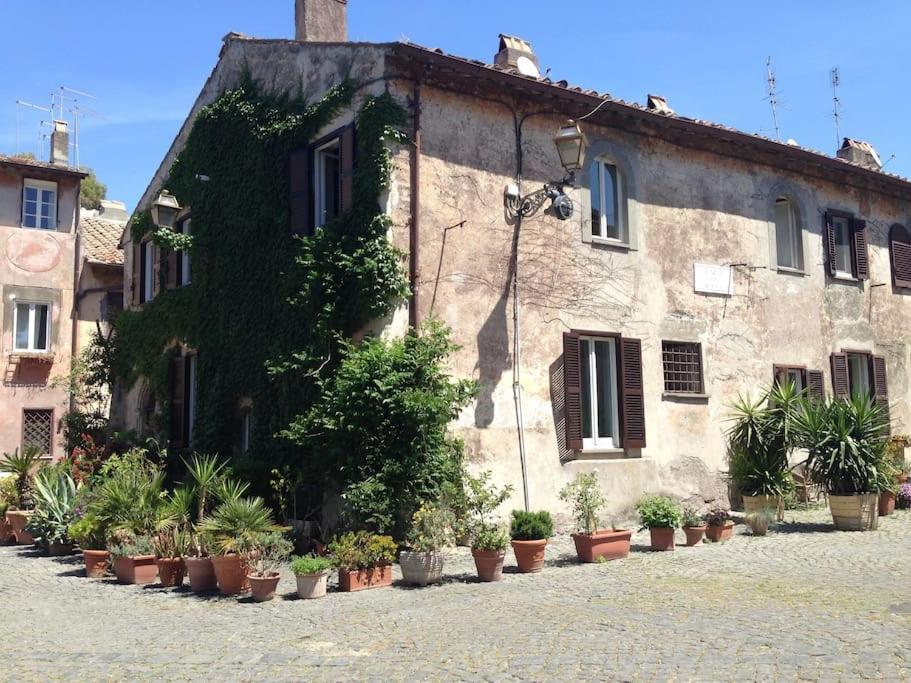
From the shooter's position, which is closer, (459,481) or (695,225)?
(459,481)

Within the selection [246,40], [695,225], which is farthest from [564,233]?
[246,40]

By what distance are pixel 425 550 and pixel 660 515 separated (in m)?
3.37

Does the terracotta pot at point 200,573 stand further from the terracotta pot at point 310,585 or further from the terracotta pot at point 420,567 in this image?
the terracotta pot at point 420,567

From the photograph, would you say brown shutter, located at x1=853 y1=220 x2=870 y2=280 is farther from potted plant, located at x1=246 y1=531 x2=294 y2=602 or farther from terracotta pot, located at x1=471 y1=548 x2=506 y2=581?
potted plant, located at x1=246 y1=531 x2=294 y2=602

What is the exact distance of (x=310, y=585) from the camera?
348 inches

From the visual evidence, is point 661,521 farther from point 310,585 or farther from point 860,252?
point 860,252

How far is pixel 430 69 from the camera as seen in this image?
11836mm

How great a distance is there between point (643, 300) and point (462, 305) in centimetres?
346

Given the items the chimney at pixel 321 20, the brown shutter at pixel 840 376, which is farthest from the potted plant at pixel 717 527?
the chimney at pixel 321 20

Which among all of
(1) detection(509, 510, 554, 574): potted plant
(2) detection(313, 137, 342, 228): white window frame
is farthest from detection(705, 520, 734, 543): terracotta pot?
(2) detection(313, 137, 342, 228): white window frame

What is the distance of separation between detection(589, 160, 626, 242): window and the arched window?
24.6 ft

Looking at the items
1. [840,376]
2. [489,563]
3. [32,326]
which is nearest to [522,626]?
[489,563]

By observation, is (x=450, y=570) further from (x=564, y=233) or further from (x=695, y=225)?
(x=695, y=225)

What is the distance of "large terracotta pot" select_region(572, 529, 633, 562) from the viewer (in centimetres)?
1048
